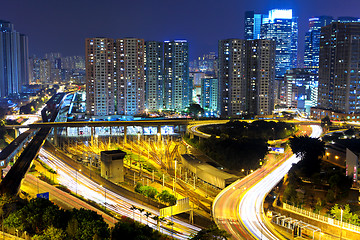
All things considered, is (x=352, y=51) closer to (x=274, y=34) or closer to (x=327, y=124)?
(x=327, y=124)

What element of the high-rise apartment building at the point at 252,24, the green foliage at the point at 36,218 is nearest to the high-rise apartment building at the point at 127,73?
the green foliage at the point at 36,218

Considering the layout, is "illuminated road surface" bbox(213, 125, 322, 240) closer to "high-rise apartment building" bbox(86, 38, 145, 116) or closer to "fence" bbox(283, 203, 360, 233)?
"fence" bbox(283, 203, 360, 233)

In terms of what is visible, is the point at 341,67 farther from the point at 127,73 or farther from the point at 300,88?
the point at 127,73

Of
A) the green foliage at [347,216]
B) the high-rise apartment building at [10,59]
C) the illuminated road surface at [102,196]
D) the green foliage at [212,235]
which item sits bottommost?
the illuminated road surface at [102,196]

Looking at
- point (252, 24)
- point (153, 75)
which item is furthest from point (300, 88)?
point (252, 24)

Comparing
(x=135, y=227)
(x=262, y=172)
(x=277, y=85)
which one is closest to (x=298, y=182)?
(x=262, y=172)

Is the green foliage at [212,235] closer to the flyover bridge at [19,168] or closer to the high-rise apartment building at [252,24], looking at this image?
the flyover bridge at [19,168]

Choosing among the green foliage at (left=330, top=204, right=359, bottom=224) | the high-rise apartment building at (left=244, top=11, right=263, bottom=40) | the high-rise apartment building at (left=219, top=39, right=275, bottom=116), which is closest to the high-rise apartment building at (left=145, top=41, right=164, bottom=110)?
the high-rise apartment building at (left=219, top=39, right=275, bottom=116)
